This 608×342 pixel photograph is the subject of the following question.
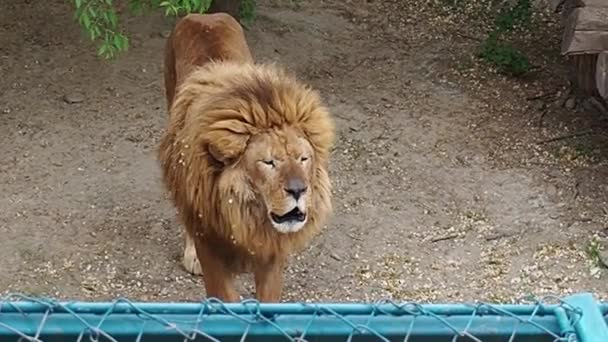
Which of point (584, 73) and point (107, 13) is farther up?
point (107, 13)

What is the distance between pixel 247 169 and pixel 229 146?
109 millimetres

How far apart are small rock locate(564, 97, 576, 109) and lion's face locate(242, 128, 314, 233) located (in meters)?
3.43

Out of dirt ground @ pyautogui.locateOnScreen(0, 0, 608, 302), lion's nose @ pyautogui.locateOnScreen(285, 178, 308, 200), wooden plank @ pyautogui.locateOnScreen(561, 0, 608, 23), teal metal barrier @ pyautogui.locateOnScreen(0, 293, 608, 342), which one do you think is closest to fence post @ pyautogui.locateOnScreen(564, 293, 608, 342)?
teal metal barrier @ pyautogui.locateOnScreen(0, 293, 608, 342)

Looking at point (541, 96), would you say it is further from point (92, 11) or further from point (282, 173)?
point (282, 173)

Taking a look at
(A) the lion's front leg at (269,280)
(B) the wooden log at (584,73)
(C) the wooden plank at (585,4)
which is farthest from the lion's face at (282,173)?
(B) the wooden log at (584,73)

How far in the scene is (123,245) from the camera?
18.7 ft

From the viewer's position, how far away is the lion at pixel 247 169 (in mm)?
4078

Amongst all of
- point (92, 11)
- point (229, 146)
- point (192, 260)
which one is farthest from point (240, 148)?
point (92, 11)

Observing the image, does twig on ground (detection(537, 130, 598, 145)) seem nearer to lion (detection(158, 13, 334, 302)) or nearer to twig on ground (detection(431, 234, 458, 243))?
twig on ground (detection(431, 234, 458, 243))

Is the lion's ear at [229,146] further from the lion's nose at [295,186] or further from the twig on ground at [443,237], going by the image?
the twig on ground at [443,237]

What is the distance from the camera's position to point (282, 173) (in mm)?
4031

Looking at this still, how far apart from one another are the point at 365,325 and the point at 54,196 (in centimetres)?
413

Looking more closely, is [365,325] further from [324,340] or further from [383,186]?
[383,186]

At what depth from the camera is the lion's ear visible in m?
4.14
